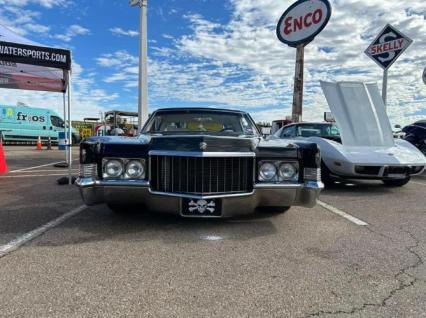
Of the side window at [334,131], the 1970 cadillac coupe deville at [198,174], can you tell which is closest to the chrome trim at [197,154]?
the 1970 cadillac coupe deville at [198,174]

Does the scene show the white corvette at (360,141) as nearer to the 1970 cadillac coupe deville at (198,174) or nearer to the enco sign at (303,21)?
the 1970 cadillac coupe deville at (198,174)

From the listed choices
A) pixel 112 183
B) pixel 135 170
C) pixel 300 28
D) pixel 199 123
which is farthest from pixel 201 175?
pixel 300 28

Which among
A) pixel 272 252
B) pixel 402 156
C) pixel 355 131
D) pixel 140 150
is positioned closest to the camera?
pixel 272 252

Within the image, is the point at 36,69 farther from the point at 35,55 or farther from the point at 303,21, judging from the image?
the point at 303,21

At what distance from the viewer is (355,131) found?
7145 millimetres

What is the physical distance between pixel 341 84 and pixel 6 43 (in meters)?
6.50

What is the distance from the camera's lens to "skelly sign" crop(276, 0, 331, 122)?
11734 mm

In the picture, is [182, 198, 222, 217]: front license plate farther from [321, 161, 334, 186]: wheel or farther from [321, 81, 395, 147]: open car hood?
[321, 81, 395, 147]: open car hood

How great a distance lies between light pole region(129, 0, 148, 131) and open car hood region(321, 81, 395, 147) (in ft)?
29.8

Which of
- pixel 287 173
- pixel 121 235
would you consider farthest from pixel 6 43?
pixel 287 173

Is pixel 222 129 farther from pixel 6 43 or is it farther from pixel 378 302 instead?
pixel 6 43

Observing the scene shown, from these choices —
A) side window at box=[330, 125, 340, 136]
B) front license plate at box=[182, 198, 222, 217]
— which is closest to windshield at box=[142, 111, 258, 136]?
front license plate at box=[182, 198, 222, 217]

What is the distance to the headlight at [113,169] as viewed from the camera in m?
3.78

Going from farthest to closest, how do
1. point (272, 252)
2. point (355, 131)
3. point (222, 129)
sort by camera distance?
1. point (355, 131)
2. point (222, 129)
3. point (272, 252)
